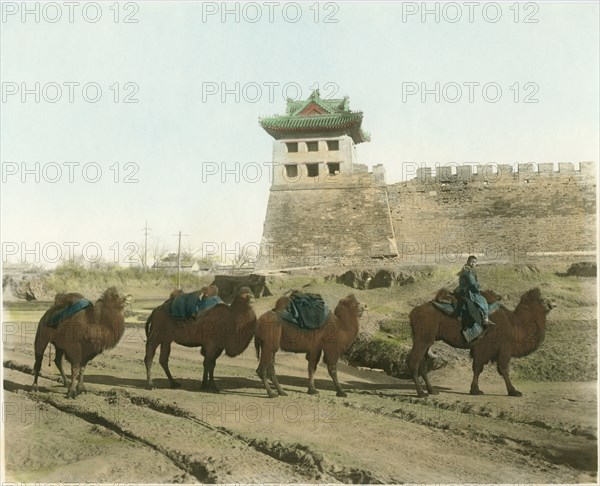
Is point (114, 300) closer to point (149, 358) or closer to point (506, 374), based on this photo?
point (149, 358)

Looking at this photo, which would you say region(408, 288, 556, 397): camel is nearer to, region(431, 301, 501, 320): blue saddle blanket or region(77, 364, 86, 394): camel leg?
region(431, 301, 501, 320): blue saddle blanket

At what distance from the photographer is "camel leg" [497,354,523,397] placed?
8.01 m

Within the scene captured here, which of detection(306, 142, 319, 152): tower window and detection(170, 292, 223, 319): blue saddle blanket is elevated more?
detection(306, 142, 319, 152): tower window

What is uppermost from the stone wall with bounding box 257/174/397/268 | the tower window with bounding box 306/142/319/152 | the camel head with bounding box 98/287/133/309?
the tower window with bounding box 306/142/319/152

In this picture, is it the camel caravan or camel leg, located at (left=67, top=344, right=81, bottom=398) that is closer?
the camel caravan

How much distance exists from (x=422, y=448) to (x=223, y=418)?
2368 millimetres

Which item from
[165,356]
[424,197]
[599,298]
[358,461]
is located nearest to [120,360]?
[165,356]

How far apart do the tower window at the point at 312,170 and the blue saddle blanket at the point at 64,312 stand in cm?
988

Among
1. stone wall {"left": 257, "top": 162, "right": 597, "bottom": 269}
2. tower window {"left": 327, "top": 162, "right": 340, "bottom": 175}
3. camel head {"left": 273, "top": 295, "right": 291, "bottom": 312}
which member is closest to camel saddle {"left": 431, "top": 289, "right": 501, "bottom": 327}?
camel head {"left": 273, "top": 295, "right": 291, "bottom": 312}

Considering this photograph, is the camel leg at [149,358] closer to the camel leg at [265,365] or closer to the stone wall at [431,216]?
the camel leg at [265,365]

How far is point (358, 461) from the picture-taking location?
6922 millimetres

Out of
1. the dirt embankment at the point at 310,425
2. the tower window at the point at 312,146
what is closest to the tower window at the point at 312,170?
the tower window at the point at 312,146

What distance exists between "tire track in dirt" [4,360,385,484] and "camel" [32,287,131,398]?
1.31 feet

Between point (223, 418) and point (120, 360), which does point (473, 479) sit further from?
point (120, 360)
